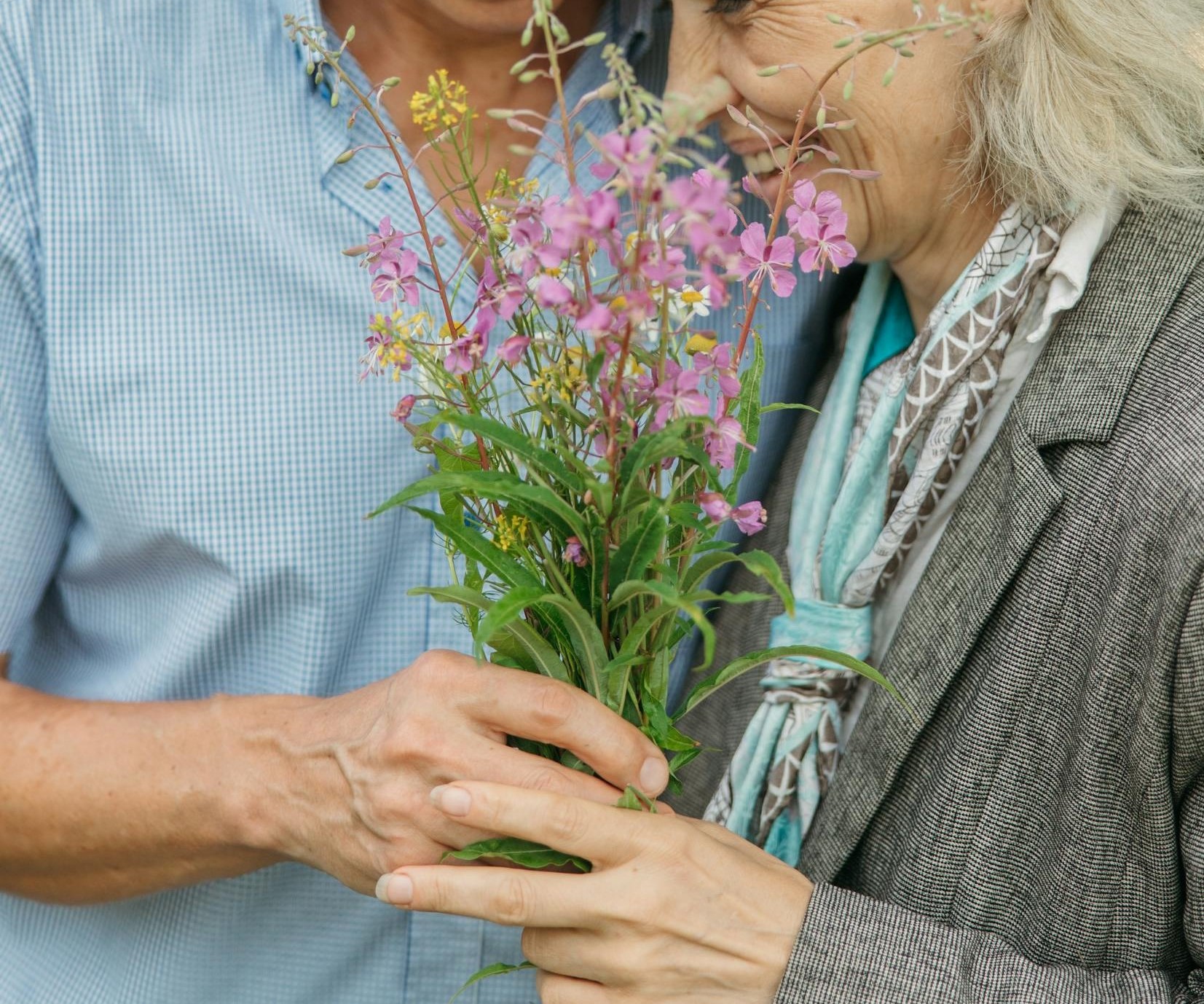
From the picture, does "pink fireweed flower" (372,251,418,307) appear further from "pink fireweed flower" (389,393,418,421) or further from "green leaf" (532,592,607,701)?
"green leaf" (532,592,607,701)

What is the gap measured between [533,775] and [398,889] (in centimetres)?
18

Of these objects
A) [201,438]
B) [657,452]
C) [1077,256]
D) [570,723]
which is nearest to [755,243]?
[657,452]

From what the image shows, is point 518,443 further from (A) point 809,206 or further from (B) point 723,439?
(A) point 809,206

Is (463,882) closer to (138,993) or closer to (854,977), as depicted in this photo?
(854,977)

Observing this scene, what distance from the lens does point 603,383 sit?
3.03 ft

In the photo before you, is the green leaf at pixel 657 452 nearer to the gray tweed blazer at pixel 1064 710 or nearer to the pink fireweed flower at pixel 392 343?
the pink fireweed flower at pixel 392 343

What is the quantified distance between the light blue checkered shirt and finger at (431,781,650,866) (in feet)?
1.64

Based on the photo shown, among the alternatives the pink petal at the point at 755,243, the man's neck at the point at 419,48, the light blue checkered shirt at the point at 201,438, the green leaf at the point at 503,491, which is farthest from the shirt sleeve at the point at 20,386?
the pink petal at the point at 755,243

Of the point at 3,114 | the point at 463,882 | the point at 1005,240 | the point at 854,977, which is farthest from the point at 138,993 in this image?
the point at 1005,240

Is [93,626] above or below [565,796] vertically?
above

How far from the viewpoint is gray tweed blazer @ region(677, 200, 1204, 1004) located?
49.6 inches

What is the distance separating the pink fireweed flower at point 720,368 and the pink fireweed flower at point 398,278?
25cm

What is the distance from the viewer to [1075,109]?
1.40 m

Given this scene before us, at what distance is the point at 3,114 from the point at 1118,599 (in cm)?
147
